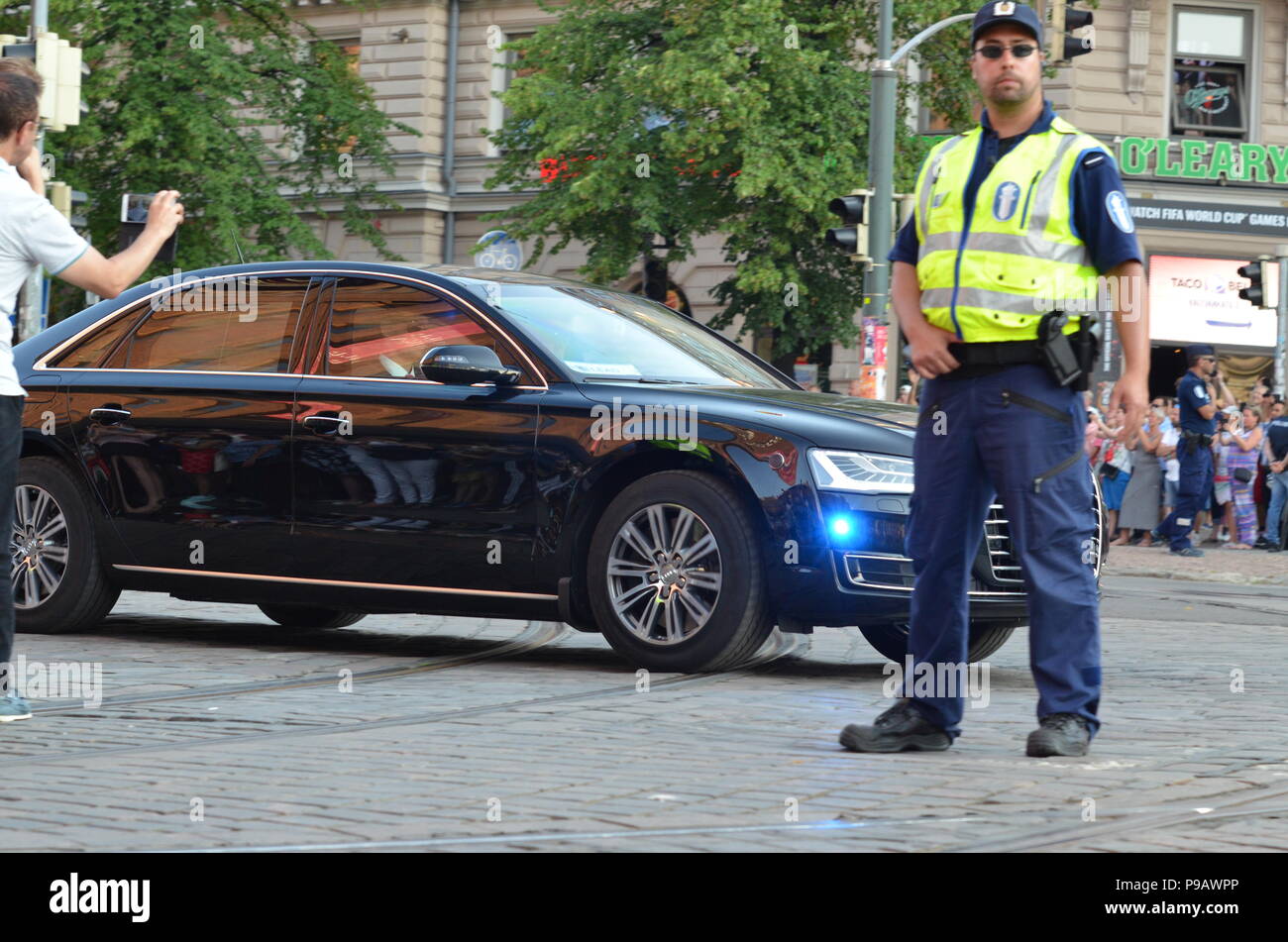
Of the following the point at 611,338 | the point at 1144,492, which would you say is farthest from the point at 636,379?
the point at 1144,492

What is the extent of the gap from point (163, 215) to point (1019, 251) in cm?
239

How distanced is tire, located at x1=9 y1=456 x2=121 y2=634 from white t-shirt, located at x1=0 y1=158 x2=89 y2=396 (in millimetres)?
2986

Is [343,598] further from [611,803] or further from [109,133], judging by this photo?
[109,133]

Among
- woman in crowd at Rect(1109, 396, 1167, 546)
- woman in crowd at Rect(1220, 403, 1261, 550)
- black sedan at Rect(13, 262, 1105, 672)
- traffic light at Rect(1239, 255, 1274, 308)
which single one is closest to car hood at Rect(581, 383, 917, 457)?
black sedan at Rect(13, 262, 1105, 672)

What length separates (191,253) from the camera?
29422 millimetres

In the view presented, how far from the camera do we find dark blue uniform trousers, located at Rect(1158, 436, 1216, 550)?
20156 mm

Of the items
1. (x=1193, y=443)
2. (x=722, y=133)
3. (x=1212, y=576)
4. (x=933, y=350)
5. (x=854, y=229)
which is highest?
(x=722, y=133)

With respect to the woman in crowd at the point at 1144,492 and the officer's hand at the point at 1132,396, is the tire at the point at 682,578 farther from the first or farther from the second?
the woman in crowd at the point at 1144,492

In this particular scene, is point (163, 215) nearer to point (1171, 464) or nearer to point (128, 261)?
point (128, 261)

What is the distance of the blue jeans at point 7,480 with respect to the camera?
623 centimetres

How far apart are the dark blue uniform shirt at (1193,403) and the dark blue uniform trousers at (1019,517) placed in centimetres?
1445

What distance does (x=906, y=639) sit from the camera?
8.73 meters

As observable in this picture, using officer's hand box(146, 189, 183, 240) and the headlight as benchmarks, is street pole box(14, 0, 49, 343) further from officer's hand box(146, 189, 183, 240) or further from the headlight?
officer's hand box(146, 189, 183, 240)
